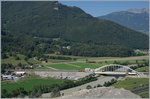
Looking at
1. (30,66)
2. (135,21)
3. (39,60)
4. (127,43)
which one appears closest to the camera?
(30,66)

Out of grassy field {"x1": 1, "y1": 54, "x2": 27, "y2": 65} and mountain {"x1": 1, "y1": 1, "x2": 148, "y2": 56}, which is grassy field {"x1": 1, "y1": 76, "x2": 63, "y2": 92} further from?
mountain {"x1": 1, "y1": 1, "x2": 148, "y2": 56}

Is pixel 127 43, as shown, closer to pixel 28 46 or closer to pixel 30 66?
pixel 28 46

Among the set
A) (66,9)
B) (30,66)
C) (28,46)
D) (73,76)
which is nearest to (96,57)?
(28,46)

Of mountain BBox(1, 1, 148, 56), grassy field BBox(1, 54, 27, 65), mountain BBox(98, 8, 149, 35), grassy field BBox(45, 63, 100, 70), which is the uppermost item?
mountain BBox(98, 8, 149, 35)

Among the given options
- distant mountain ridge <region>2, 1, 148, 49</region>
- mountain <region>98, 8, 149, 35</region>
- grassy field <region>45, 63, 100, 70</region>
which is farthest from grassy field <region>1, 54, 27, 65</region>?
mountain <region>98, 8, 149, 35</region>

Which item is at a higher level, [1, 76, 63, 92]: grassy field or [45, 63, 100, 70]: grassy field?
[45, 63, 100, 70]: grassy field

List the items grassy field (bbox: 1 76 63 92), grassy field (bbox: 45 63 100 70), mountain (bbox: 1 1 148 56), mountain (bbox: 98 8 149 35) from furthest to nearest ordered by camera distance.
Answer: mountain (bbox: 98 8 149 35), mountain (bbox: 1 1 148 56), grassy field (bbox: 45 63 100 70), grassy field (bbox: 1 76 63 92)
